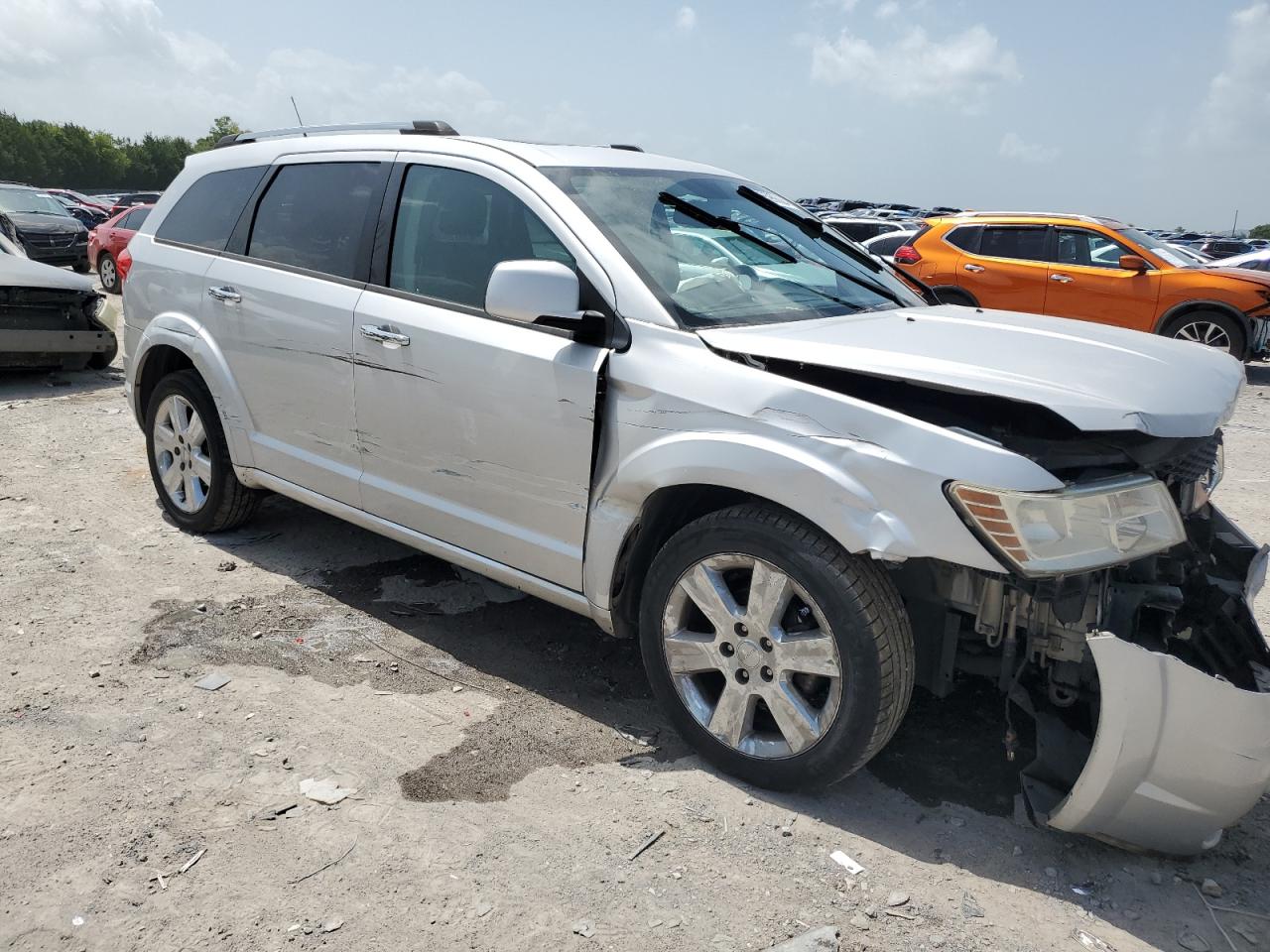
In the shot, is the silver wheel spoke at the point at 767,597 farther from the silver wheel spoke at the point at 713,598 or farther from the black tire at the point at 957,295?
the black tire at the point at 957,295

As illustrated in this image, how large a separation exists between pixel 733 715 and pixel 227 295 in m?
2.93

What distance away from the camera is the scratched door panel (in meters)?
3.24

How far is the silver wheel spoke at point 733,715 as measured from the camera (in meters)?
2.97

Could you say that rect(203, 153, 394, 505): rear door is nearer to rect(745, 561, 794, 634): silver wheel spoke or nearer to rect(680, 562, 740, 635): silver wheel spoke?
rect(680, 562, 740, 635): silver wheel spoke

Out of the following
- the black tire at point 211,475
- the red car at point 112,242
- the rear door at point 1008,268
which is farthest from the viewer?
the red car at point 112,242

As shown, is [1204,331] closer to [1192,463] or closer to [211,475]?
[1192,463]

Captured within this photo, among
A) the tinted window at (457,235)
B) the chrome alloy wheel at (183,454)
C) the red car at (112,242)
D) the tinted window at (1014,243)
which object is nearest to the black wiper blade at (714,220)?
the tinted window at (457,235)

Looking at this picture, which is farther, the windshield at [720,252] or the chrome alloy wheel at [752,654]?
the windshield at [720,252]

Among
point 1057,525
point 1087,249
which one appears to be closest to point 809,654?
point 1057,525

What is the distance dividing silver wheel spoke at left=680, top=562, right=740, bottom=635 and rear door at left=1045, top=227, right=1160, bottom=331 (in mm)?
9619

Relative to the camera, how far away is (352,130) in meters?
4.35

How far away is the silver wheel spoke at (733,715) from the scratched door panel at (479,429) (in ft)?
2.09

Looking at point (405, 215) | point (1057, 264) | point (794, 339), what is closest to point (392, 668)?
point (405, 215)

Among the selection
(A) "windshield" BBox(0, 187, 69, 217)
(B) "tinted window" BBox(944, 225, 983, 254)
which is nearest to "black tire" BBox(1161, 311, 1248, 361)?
(B) "tinted window" BBox(944, 225, 983, 254)
